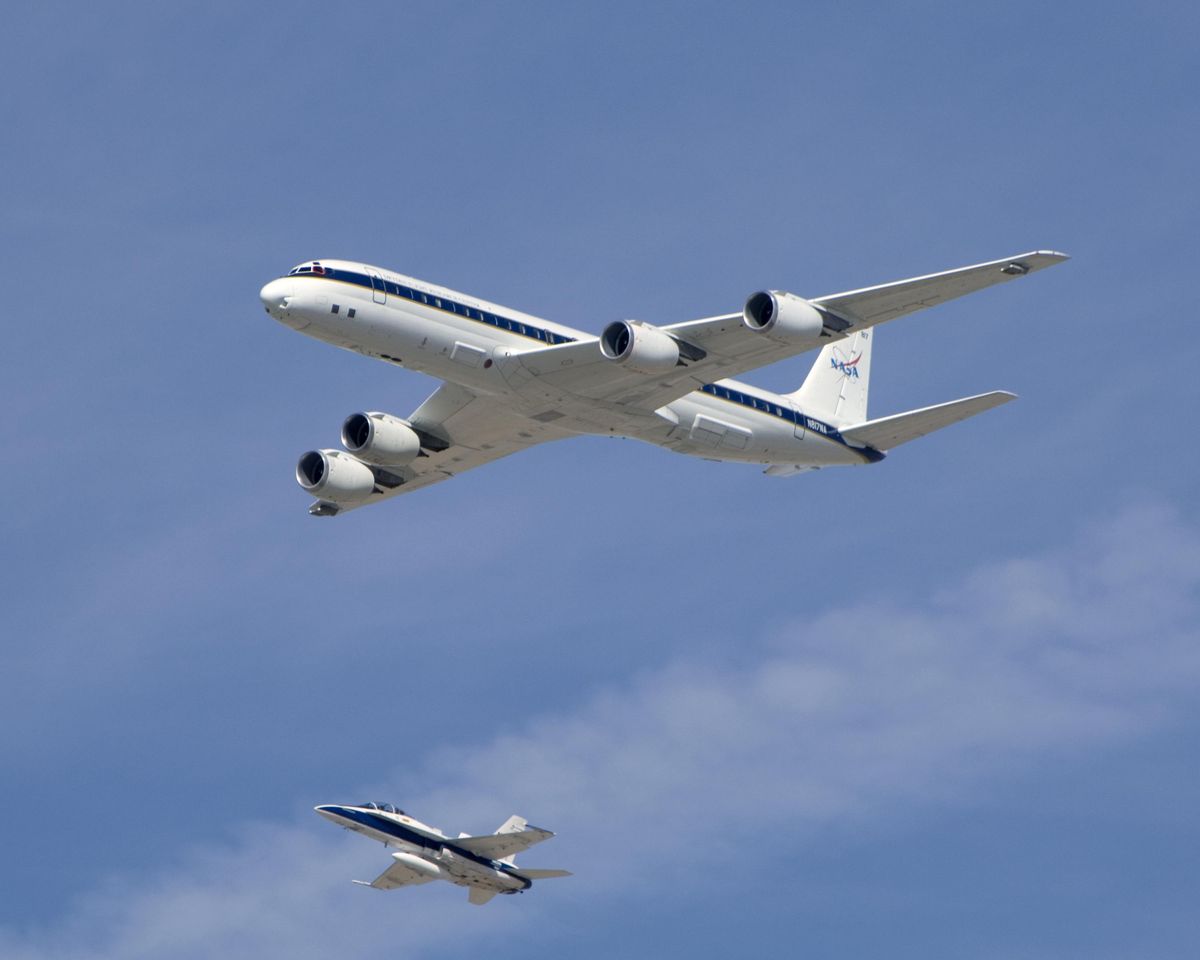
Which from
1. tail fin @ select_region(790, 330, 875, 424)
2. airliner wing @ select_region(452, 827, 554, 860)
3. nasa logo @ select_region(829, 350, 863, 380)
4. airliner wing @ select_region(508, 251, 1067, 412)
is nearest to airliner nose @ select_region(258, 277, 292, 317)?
airliner wing @ select_region(508, 251, 1067, 412)

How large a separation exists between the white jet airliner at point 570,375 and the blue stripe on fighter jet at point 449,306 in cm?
5

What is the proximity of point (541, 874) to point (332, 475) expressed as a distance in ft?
86.3

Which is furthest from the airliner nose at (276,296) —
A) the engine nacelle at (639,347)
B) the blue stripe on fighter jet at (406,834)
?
the blue stripe on fighter jet at (406,834)

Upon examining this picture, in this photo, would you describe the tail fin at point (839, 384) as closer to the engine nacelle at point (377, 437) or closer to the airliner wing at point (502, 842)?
the engine nacelle at point (377, 437)

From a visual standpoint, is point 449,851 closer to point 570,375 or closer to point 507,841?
point 507,841

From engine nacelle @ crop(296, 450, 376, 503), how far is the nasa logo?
20291 mm

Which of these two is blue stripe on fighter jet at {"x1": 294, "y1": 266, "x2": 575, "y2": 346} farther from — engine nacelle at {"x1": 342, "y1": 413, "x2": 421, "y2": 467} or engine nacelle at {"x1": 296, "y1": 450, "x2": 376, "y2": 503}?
engine nacelle at {"x1": 296, "y1": 450, "x2": 376, "y2": 503}

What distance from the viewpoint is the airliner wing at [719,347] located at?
50.7 m

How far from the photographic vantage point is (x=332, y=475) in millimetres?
61562

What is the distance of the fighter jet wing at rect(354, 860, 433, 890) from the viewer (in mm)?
85250

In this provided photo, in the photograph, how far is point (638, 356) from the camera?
5159 centimetres

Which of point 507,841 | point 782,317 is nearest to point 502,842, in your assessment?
point 507,841

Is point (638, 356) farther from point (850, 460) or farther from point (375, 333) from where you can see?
point (850, 460)

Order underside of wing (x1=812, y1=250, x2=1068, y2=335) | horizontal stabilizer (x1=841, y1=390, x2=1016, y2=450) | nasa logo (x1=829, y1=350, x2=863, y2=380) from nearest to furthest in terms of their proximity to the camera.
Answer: underside of wing (x1=812, y1=250, x2=1068, y2=335) < horizontal stabilizer (x1=841, y1=390, x2=1016, y2=450) < nasa logo (x1=829, y1=350, x2=863, y2=380)
